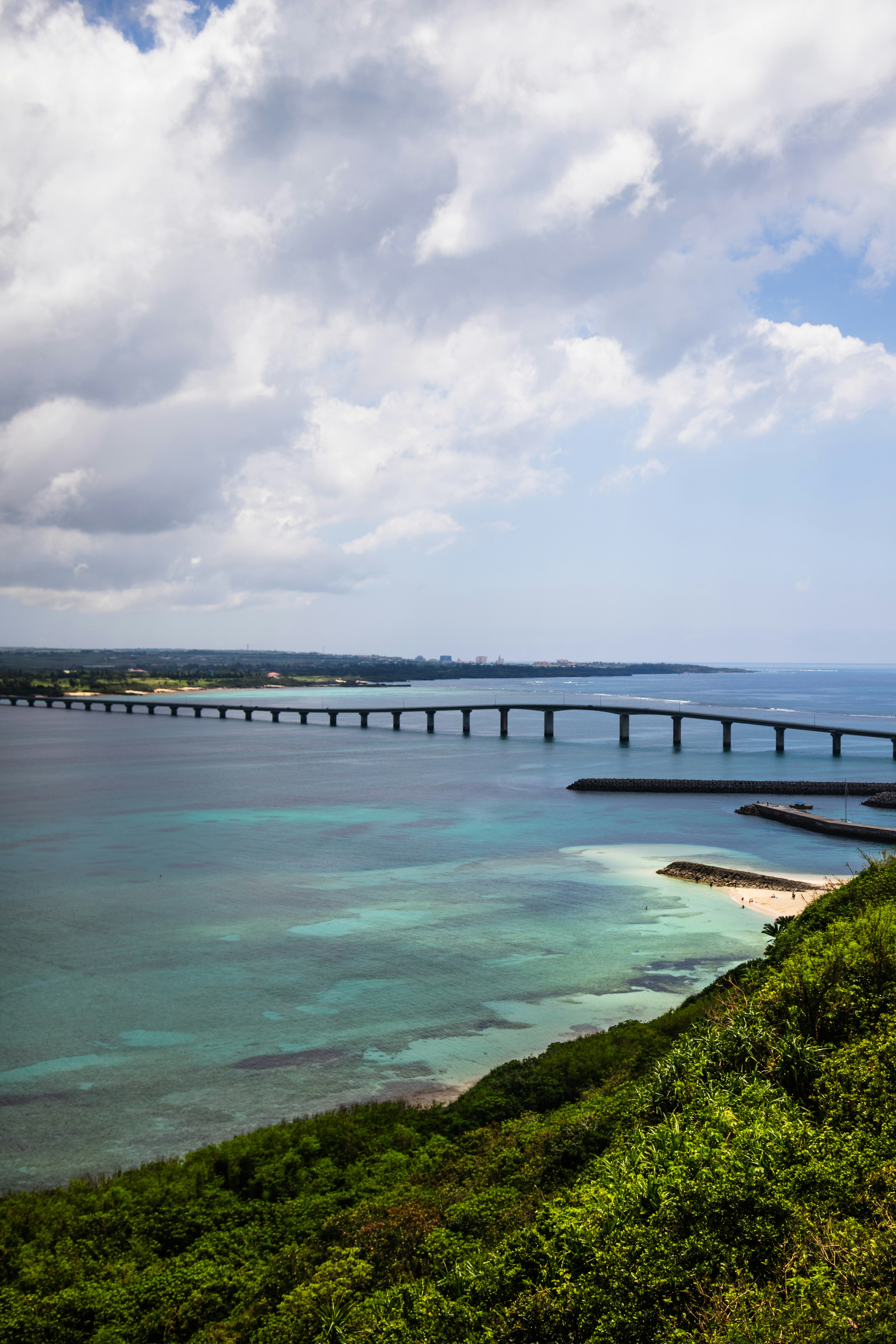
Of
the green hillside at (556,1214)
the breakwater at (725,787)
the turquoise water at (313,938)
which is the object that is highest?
the green hillside at (556,1214)

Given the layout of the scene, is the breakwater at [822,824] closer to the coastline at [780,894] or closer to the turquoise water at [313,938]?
the turquoise water at [313,938]

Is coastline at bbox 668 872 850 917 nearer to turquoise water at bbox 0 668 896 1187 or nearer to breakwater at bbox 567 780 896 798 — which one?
turquoise water at bbox 0 668 896 1187

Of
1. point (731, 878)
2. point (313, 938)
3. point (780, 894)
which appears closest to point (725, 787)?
point (731, 878)

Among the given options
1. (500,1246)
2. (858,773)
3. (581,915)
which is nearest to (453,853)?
(581,915)

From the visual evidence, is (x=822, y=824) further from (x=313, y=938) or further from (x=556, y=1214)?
(x=556, y=1214)

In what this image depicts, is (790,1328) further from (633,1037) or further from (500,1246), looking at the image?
(633,1037)

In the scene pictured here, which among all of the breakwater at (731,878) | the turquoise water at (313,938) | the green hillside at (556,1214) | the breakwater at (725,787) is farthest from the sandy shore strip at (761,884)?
the breakwater at (725,787)
